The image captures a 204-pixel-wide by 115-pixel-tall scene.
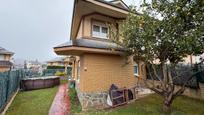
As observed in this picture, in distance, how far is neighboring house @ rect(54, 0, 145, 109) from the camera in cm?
916

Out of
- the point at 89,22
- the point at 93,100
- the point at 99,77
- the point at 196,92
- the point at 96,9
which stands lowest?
the point at 93,100

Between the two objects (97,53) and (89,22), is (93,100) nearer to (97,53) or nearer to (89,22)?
(97,53)

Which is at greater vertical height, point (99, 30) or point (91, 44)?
point (99, 30)

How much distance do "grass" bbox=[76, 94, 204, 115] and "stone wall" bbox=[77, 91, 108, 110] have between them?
847mm

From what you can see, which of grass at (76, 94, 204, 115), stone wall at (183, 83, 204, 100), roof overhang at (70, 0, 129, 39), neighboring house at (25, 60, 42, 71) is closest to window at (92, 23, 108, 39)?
roof overhang at (70, 0, 129, 39)

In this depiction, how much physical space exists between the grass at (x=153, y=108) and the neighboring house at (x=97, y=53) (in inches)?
59.6

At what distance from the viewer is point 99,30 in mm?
11078

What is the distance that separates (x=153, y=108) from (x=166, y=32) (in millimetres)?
4155

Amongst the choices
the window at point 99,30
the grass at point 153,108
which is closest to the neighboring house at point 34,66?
→ the window at point 99,30

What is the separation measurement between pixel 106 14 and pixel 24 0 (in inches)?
608

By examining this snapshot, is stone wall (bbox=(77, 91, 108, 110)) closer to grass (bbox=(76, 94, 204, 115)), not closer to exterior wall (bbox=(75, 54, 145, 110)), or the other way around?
exterior wall (bbox=(75, 54, 145, 110))

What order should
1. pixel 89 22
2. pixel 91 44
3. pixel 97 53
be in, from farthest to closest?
1. pixel 89 22
2. pixel 97 53
3. pixel 91 44

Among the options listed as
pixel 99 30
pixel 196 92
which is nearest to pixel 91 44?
pixel 99 30

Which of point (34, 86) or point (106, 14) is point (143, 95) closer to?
point (106, 14)
